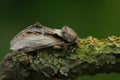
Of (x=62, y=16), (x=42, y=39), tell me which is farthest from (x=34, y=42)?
(x=62, y=16)

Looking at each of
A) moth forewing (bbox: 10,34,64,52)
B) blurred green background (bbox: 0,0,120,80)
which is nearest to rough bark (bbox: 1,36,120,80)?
moth forewing (bbox: 10,34,64,52)

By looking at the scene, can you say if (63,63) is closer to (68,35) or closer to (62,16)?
(68,35)

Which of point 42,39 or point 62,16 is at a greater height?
point 62,16

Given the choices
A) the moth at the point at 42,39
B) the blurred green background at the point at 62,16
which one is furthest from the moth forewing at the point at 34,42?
the blurred green background at the point at 62,16

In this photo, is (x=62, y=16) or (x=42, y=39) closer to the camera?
(x=42, y=39)

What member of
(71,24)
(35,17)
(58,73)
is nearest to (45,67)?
(58,73)

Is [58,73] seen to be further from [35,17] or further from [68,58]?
[35,17]
